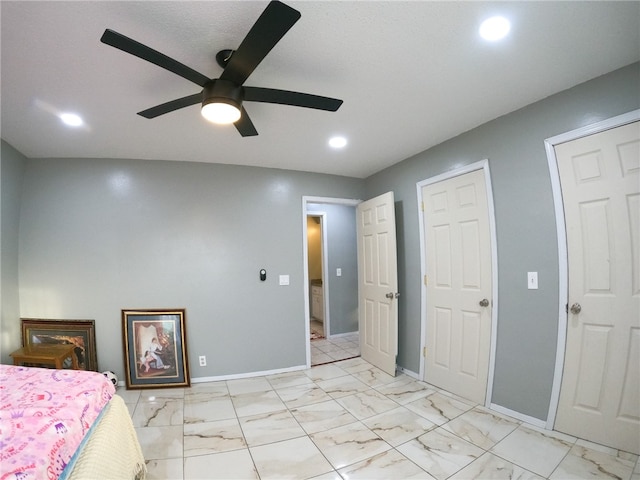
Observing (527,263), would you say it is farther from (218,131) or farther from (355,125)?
(218,131)

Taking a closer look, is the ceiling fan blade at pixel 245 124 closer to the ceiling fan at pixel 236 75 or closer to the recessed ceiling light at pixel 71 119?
the ceiling fan at pixel 236 75

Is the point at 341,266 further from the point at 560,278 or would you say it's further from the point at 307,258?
the point at 560,278

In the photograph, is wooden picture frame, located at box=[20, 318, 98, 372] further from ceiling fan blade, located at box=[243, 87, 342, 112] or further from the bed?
ceiling fan blade, located at box=[243, 87, 342, 112]

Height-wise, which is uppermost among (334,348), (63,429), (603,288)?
(603,288)

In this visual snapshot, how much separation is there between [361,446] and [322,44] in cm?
253

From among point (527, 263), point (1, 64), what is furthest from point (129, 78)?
point (527, 263)

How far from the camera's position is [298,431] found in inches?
74.7

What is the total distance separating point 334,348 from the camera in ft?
12.5

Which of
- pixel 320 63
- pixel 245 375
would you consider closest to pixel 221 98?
pixel 320 63

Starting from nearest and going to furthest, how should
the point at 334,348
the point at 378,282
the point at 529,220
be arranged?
1. the point at 529,220
2. the point at 378,282
3. the point at 334,348

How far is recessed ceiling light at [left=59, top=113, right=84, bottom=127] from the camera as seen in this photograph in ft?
6.16

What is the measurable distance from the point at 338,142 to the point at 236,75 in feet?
4.51

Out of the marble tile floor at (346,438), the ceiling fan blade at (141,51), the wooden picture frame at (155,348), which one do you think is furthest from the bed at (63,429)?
the ceiling fan blade at (141,51)

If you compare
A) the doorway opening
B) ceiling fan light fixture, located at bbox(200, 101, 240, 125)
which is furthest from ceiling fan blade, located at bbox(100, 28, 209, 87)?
the doorway opening
